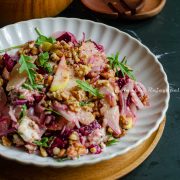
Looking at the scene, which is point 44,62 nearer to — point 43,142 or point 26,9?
point 43,142

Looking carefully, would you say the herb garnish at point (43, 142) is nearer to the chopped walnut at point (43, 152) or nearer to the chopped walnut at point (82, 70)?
the chopped walnut at point (43, 152)

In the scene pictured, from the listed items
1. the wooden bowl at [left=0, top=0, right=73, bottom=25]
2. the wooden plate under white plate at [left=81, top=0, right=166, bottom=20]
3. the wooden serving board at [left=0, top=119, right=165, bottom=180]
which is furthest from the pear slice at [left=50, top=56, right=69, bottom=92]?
the wooden plate under white plate at [left=81, top=0, right=166, bottom=20]

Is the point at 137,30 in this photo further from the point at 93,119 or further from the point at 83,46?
the point at 93,119

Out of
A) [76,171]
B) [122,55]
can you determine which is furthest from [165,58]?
[76,171]

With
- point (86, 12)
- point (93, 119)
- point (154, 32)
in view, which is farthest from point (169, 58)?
point (93, 119)

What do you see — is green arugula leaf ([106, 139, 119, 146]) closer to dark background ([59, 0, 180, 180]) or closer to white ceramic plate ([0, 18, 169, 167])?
white ceramic plate ([0, 18, 169, 167])

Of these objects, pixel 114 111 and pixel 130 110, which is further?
pixel 130 110
